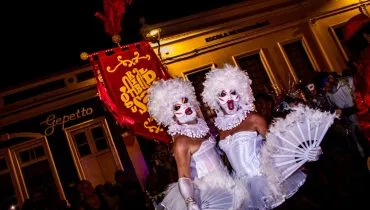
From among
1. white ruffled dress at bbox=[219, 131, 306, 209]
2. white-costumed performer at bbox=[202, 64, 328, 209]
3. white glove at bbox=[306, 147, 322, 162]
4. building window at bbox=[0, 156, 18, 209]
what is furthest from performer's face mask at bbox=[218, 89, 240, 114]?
building window at bbox=[0, 156, 18, 209]

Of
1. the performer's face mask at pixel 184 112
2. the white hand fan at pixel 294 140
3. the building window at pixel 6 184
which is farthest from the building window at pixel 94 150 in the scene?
the white hand fan at pixel 294 140

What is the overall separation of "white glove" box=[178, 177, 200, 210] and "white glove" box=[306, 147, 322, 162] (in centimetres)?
126

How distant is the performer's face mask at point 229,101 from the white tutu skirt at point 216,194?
826 millimetres

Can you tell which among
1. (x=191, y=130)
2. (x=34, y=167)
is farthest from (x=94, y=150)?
(x=191, y=130)

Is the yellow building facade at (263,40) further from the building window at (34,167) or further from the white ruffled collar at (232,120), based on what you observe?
the white ruffled collar at (232,120)

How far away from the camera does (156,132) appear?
9.09 metres

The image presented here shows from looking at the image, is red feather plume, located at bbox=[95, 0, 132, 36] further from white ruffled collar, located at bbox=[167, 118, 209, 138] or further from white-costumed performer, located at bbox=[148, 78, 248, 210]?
white ruffled collar, located at bbox=[167, 118, 209, 138]

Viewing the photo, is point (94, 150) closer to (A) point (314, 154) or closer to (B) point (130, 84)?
(B) point (130, 84)

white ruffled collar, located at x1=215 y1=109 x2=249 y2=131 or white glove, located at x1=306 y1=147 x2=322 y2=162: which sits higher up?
white ruffled collar, located at x1=215 y1=109 x2=249 y2=131

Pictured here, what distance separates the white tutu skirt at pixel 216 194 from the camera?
4133 mm

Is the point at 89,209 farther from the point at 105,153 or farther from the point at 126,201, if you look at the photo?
the point at 105,153

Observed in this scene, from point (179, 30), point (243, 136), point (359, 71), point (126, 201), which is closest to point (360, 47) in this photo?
point (359, 71)

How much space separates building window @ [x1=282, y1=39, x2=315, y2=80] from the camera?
1466cm

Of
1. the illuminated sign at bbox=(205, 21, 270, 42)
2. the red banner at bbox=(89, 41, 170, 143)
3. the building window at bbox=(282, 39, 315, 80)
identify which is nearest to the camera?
the red banner at bbox=(89, 41, 170, 143)
